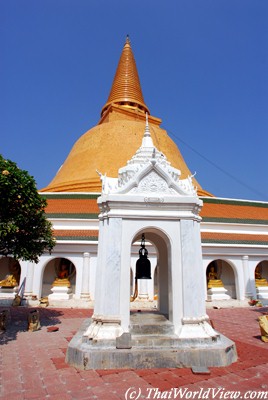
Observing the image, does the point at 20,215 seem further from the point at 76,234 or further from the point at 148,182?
the point at 76,234

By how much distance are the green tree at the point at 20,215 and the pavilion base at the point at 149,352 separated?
12.9 ft

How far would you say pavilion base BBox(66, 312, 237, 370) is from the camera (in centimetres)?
438

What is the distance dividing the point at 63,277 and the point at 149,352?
399 inches

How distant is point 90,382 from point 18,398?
94 centimetres

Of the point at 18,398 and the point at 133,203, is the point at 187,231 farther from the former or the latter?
the point at 18,398

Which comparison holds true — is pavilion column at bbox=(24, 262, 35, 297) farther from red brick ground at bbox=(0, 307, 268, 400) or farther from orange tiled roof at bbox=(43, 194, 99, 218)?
red brick ground at bbox=(0, 307, 268, 400)

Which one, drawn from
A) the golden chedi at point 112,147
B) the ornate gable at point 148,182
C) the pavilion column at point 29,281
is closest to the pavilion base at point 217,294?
the golden chedi at point 112,147

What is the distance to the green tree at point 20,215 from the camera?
24.1ft

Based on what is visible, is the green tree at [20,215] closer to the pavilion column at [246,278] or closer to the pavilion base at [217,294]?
the pavilion base at [217,294]

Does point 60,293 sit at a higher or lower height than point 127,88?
lower

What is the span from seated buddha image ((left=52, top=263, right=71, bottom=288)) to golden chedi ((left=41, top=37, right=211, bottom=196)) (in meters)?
5.49

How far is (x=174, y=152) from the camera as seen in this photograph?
23.2 metres

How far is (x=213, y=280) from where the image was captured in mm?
13891

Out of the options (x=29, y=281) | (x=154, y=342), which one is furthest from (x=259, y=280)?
(x=154, y=342)
